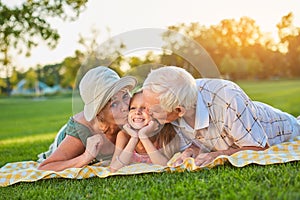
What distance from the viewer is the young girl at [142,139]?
3.52 m

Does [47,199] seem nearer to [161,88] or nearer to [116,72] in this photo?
[161,88]

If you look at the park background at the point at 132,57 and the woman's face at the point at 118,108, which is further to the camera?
the woman's face at the point at 118,108

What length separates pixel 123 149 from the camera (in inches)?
144

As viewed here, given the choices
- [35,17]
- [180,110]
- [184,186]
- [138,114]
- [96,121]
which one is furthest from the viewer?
[35,17]

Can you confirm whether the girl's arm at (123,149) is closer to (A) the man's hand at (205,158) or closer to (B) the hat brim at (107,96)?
(B) the hat brim at (107,96)

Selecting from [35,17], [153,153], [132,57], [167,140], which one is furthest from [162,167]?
[35,17]

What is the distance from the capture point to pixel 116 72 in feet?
12.7

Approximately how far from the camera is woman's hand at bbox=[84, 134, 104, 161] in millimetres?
3619

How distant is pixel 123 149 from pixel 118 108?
343mm

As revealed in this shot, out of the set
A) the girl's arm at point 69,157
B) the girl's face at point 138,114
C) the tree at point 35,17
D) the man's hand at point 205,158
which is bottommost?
the girl's arm at point 69,157

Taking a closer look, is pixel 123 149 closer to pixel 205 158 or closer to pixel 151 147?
pixel 151 147

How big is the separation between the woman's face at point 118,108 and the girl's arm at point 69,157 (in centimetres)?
22

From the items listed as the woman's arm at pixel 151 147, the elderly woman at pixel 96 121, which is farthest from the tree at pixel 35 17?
the woman's arm at pixel 151 147

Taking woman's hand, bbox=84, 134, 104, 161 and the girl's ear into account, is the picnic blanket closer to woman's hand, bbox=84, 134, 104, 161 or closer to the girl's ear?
woman's hand, bbox=84, 134, 104, 161
